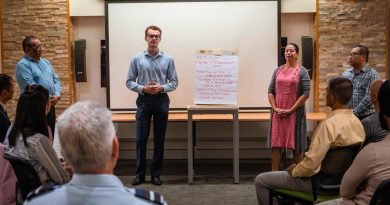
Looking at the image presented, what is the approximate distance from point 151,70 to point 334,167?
2.66m

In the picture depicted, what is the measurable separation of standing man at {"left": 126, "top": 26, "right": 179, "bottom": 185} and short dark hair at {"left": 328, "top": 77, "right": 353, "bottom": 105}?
2316mm

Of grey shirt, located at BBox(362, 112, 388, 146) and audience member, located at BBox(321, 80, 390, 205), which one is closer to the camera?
audience member, located at BBox(321, 80, 390, 205)

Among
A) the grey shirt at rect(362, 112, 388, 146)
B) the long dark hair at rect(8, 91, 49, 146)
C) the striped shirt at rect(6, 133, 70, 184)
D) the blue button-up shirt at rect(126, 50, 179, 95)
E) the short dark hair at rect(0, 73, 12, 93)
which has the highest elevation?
the blue button-up shirt at rect(126, 50, 179, 95)

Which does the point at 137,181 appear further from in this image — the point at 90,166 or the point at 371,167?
the point at 90,166

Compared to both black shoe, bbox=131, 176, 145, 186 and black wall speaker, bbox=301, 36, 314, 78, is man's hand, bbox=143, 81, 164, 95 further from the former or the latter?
black wall speaker, bbox=301, 36, 314, 78

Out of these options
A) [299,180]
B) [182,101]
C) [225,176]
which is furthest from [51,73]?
[299,180]

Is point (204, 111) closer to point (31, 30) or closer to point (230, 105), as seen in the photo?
point (230, 105)

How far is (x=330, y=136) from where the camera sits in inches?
113

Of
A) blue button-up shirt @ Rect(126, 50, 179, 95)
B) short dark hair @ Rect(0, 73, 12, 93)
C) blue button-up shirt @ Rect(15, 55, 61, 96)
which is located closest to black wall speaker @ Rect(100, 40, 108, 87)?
blue button-up shirt @ Rect(126, 50, 179, 95)

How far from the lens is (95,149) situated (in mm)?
1435

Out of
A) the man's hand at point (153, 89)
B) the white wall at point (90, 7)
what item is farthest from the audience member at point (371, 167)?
the white wall at point (90, 7)

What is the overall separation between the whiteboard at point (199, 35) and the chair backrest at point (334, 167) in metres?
3.10

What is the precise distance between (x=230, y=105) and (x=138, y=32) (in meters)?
1.64

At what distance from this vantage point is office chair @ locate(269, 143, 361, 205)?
2877mm
